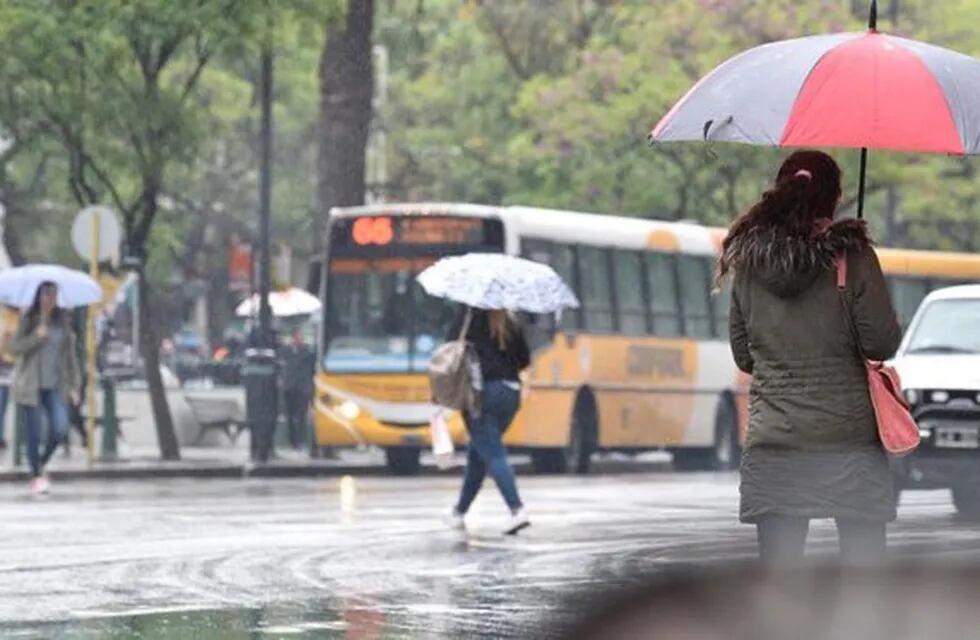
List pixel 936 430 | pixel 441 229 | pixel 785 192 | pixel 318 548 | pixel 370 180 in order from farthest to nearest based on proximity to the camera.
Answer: pixel 370 180, pixel 441 229, pixel 936 430, pixel 318 548, pixel 785 192

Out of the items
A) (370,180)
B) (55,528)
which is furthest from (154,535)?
(370,180)

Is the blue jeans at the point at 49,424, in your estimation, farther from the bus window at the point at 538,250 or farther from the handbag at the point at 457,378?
the bus window at the point at 538,250

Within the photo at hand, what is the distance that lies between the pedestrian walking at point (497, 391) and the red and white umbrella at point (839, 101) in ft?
25.6

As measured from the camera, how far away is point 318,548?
16.3 m

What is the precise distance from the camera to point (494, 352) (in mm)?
17562

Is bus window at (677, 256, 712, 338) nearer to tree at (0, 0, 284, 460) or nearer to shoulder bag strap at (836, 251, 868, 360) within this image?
tree at (0, 0, 284, 460)

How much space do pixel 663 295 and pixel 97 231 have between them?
803 centimetres

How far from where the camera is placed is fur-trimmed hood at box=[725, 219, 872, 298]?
824 centimetres

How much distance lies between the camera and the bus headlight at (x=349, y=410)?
30.1 m

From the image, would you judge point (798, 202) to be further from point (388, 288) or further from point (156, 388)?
point (156, 388)

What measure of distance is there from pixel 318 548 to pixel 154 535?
154 centimetres

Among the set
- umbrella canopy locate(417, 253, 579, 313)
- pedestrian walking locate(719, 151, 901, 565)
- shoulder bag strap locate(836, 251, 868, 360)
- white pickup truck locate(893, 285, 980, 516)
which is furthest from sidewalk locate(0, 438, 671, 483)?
→ shoulder bag strap locate(836, 251, 868, 360)

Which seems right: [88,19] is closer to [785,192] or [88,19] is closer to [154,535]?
[154,535]

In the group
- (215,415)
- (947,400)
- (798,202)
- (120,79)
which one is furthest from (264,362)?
(798,202)
